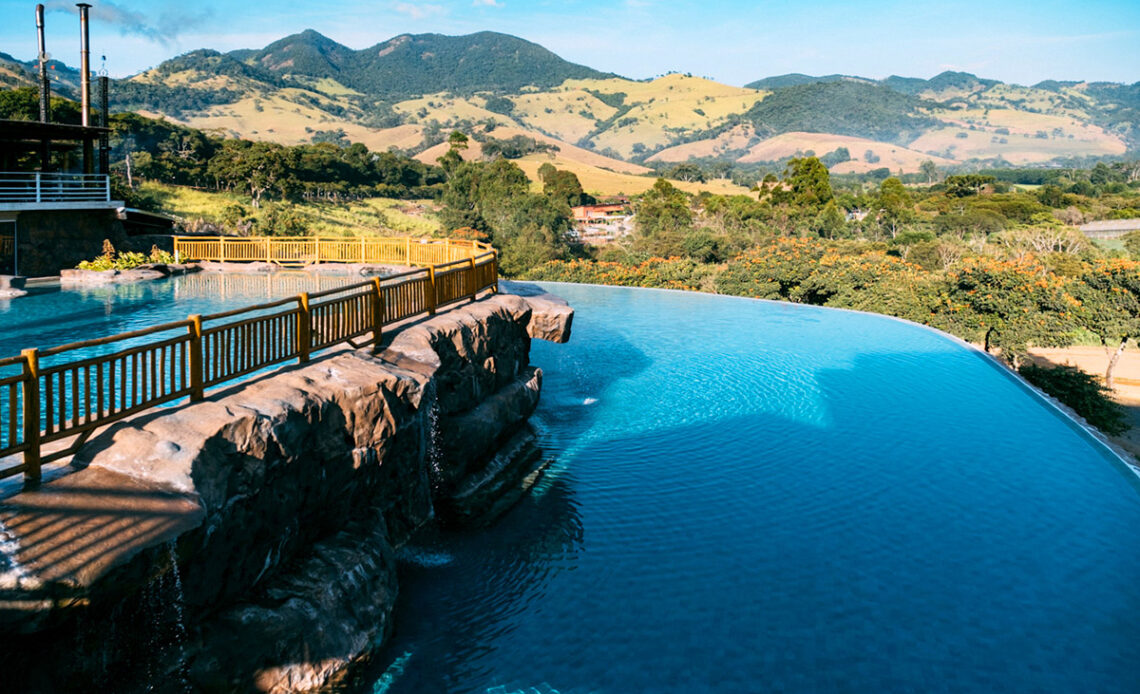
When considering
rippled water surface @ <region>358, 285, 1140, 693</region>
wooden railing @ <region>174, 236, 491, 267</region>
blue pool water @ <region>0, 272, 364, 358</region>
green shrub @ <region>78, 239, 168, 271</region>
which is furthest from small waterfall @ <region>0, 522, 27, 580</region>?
green shrub @ <region>78, 239, 168, 271</region>

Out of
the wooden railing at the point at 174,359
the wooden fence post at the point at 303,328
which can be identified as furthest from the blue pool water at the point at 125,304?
the wooden fence post at the point at 303,328

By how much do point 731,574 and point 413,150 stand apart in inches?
6089

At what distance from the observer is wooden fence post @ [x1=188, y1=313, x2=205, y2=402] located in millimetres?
6793

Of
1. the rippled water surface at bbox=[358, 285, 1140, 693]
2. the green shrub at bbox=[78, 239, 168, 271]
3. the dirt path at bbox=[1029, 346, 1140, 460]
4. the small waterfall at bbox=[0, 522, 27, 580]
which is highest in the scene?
the green shrub at bbox=[78, 239, 168, 271]

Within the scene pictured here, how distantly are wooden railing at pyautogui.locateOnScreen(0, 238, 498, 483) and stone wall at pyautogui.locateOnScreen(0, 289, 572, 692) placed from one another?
24cm

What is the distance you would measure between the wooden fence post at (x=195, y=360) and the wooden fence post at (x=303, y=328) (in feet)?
4.95

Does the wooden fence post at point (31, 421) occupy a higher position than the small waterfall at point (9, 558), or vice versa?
the wooden fence post at point (31, 421)

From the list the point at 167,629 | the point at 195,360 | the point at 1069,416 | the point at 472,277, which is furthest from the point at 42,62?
the point at 1069,416

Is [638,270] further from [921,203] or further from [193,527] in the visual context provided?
[921,203]

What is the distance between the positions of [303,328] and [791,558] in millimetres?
5678

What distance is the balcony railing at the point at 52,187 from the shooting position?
18.9m

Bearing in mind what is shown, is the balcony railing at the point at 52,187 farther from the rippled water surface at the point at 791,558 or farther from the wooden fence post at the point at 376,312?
the rippled water surface at the point at 791,558

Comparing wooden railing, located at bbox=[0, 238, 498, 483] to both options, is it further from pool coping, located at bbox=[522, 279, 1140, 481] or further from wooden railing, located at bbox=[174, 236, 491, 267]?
pool coping, located at bbox=[522, 279, 1140, 481]

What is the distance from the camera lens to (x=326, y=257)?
73.8 feet
